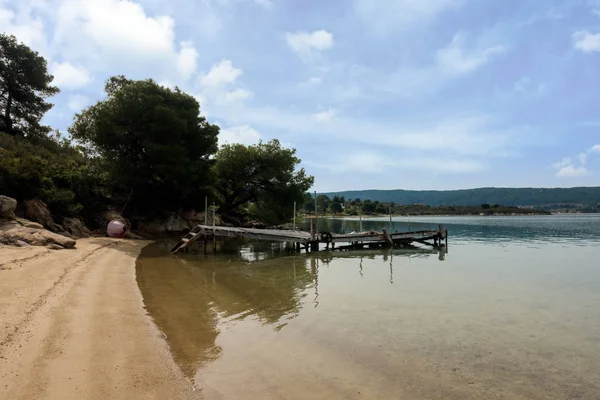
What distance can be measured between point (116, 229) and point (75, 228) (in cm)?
286

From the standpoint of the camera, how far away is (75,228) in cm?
2295

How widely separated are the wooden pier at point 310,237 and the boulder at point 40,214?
22.5ft

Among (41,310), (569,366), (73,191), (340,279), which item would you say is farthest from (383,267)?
(73,191)

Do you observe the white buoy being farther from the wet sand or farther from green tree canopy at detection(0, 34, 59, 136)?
green tree canopy at detection(0, 34, 59, 136)

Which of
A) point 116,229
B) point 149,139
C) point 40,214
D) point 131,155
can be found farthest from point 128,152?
point 40,214

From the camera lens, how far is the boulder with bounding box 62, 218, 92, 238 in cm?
2249

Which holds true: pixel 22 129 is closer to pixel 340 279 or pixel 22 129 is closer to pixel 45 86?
pixel 45 86

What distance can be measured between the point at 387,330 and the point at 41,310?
751 cm

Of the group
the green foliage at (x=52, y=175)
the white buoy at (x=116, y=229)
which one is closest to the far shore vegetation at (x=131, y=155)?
the green foliage at (x=52, y=175)

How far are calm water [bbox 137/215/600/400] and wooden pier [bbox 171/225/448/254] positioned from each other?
6177mm

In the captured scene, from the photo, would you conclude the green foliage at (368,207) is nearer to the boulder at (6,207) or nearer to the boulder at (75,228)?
the boulder at (75,228)

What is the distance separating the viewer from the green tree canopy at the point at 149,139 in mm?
29516

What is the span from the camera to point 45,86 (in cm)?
3516

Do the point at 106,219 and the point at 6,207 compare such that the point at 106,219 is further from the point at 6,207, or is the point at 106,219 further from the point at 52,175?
the point at 6,207
